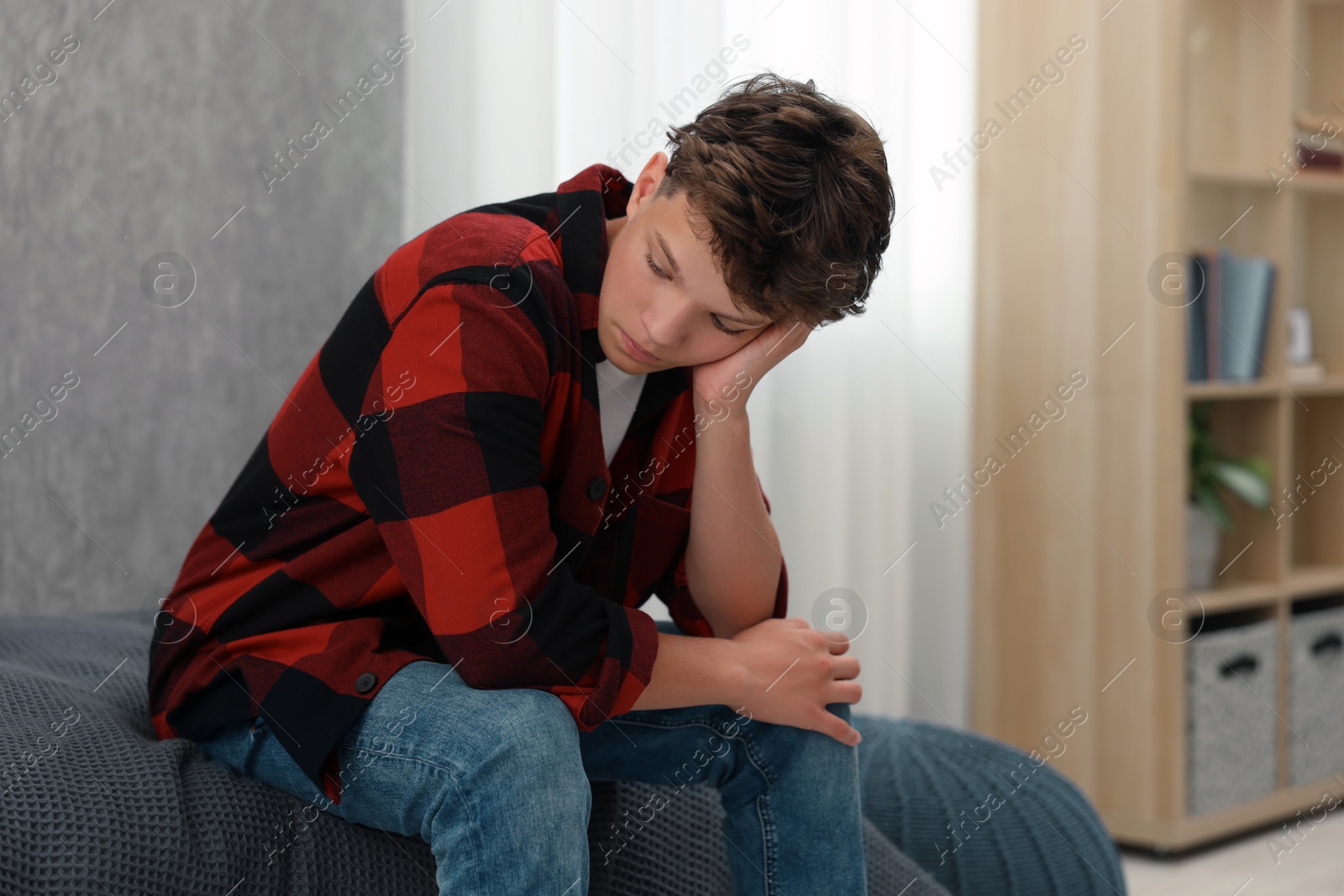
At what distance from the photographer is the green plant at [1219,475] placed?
227cm

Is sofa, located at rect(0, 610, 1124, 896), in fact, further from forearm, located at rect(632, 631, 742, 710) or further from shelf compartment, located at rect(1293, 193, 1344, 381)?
shelf compartment, located at rect(1293, 193, 1344, 381)

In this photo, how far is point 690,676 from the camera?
97 centimetres

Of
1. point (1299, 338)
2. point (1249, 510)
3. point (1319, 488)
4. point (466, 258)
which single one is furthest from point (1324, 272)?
point (466, 258)

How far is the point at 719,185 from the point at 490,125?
109cm

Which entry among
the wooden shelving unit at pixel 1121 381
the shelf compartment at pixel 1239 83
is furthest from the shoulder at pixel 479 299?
the shelf compartment at pixel 1239 83

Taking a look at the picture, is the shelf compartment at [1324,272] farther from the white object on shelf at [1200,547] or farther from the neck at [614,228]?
the neck at [614,228]

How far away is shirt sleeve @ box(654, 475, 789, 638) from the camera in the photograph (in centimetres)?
113

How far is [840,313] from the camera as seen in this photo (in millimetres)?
983

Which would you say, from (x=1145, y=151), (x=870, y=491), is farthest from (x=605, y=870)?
(x=1145, y=151)

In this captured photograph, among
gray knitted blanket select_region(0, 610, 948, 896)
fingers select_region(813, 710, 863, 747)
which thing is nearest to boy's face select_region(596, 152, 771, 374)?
fingers select_region(813, 710, 863, 747)

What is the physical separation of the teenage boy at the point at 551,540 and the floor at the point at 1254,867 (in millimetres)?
1270

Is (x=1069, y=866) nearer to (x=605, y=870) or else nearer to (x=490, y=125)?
(x=605, y=870)

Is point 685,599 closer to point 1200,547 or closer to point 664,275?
point 664,275

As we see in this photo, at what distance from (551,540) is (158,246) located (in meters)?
1.17
